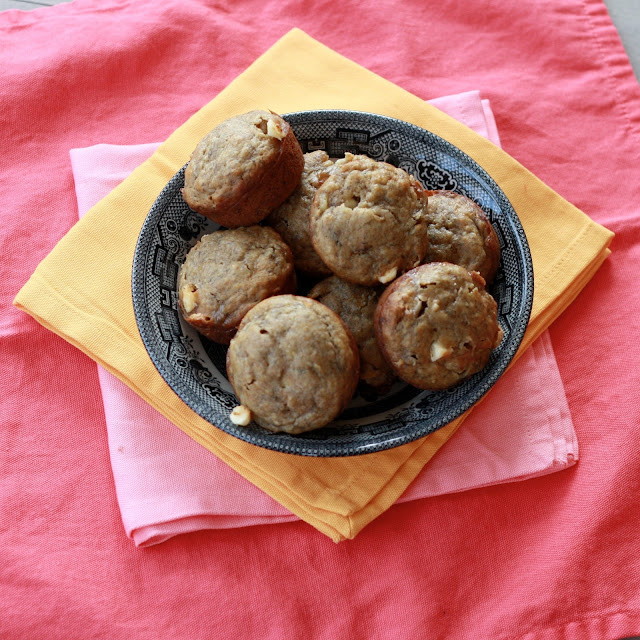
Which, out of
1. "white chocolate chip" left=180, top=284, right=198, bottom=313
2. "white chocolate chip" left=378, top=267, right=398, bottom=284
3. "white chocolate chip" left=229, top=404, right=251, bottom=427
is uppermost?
"white chocolate chip" left=378, top=267, right=398, bottom=284

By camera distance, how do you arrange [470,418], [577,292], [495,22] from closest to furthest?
1. [470,418]
2. [577,292]
3. [495,22]

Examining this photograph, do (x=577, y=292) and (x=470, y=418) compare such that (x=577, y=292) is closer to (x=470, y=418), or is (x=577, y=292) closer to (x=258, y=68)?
(x=470, y=418)

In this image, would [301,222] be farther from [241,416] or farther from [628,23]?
[628,23]

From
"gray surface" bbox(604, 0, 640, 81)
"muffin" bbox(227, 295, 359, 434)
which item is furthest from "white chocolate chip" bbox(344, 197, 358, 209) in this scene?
"gray surface" bbox(604, 0, 640, 81)

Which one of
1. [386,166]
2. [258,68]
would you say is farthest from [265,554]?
[258,68]

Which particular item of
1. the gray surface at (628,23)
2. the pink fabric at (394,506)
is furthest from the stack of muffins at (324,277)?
the gray surface at (628,23)

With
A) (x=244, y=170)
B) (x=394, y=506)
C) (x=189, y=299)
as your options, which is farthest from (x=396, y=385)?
(x=244, y=170)

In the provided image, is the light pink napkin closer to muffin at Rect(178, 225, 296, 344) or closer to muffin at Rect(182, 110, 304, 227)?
muffin at Rect(178, 225, 296, 344)
